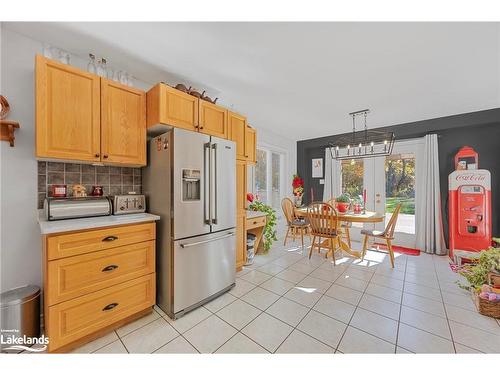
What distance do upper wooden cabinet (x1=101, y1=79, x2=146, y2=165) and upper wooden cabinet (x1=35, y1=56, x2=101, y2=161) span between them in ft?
0.19

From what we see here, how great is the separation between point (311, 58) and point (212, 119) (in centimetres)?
121

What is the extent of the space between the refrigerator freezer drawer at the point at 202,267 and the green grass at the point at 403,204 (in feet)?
12.1

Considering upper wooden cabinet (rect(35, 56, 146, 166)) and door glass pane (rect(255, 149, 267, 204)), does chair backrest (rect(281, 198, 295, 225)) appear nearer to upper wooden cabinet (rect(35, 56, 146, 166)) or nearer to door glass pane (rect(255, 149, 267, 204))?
door glass pane (rect(255, 149, 267, 204))

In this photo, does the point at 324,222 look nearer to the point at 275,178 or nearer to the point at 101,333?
the point at 275,178

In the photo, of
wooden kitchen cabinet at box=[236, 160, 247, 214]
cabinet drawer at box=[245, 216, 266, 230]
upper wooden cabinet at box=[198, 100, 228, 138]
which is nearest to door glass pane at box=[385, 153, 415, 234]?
cabinet drawer at box=[245, 216, 266, 230]

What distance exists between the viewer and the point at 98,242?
150cm

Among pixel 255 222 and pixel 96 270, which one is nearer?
pixel 96 270

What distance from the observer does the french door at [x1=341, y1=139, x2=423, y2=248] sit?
3.99m

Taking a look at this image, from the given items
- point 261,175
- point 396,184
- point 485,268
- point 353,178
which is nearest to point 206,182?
point 261,175

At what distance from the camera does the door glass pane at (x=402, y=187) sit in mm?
4020

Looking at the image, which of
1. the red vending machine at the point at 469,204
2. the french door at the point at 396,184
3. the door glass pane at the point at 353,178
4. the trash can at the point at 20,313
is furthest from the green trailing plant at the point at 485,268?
the trash can at the point at 20,313

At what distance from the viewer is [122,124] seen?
1.88m

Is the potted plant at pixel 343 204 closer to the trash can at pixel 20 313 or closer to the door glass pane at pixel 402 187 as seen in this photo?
the door glass pane at pixel 402 187
